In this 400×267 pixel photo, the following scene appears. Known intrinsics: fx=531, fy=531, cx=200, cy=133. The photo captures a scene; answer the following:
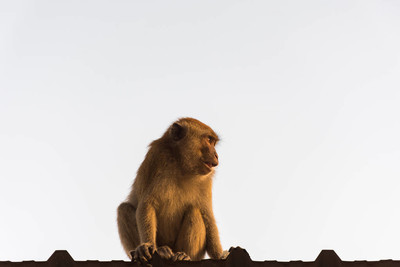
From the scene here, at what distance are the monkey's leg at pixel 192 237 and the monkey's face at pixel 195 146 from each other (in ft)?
2.09

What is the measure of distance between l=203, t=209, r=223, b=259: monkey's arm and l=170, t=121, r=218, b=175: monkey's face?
0.63 metres

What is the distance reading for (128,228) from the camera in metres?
6.59

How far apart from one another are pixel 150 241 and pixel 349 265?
2.53 m

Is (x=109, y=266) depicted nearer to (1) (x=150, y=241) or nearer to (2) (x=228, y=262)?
(2) (x=228, y=262)

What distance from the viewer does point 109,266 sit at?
412 centimetres

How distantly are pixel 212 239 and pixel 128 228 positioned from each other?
1.05m

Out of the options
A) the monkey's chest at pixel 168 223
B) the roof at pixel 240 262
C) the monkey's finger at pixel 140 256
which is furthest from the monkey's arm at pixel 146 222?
the roof at pixel 240 262

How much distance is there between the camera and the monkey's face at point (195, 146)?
22.6 feet

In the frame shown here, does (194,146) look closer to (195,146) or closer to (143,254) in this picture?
(195,146)

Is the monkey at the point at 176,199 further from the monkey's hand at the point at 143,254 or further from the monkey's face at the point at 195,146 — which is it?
the monkey's hand at the point at 143,254

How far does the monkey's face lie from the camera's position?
689cm

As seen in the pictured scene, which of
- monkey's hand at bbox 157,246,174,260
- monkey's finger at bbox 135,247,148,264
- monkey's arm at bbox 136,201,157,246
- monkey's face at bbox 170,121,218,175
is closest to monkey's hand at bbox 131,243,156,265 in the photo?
monkey's finger at bbox 135,247,148,264

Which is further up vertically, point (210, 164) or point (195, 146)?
point (195, 146)

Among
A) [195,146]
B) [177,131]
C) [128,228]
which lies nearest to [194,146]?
[195,146]
